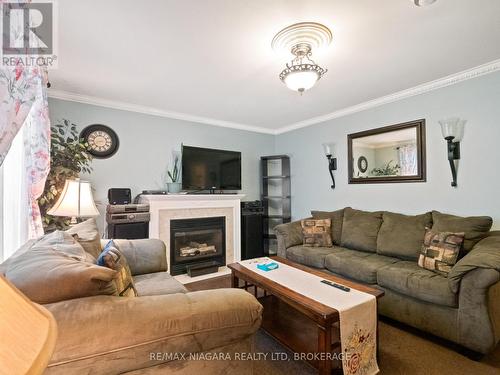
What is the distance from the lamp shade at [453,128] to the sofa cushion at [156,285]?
301 cm

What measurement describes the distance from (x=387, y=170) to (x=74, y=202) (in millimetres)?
3649

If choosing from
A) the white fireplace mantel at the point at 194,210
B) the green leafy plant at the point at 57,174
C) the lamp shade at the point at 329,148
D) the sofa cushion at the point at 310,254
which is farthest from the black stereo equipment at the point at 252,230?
the green leafy plant at the point at 57,174

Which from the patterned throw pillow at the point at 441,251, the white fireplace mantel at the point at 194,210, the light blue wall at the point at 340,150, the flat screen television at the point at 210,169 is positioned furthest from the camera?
the flat screen television at the point at 210,169

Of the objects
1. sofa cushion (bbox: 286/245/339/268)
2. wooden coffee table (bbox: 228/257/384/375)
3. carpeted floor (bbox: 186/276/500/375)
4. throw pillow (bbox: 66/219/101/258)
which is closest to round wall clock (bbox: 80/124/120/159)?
throw pillow (bbox: 66/219/101/258)

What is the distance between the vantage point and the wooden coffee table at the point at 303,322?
1.46m

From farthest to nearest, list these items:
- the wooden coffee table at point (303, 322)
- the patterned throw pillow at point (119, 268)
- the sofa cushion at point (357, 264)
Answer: the sofa cushion at point (357, 264)
the wooden coffee table at point (303, 322)
the patterned throw pillow at point (119, 268)

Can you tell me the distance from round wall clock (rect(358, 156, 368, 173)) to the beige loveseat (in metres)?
2.96

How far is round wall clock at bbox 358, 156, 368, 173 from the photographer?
3529 millimetres

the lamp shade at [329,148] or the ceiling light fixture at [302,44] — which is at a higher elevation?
the ceiling light fixture at [302,44]

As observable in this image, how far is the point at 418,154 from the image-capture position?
2.97 metres

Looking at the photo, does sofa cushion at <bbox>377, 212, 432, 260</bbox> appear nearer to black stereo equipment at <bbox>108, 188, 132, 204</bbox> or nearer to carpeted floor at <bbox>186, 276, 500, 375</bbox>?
carpeted floor at <bbox>186, 276, 500, 375</bbox>

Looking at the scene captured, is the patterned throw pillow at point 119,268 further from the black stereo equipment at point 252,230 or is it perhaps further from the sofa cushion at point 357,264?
the black stereo equipment at point 252,230

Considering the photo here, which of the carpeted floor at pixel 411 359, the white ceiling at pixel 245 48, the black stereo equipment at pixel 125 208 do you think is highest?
the white ceiling at pixel 245 48

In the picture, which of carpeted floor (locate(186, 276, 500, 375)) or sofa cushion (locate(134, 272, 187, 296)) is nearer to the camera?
carpeted floor (locate(186, 276, 500, 375))
